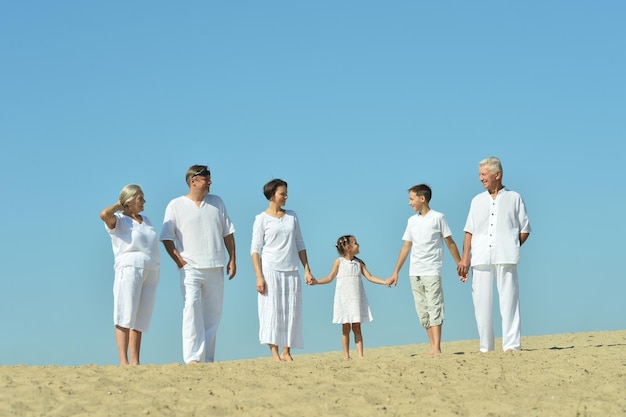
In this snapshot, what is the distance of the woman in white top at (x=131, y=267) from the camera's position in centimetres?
1141

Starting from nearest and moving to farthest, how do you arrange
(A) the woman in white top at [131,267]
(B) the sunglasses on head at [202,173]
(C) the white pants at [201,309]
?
(A) the woman in white top at [131,267] → (C) the white pants at [201,309] → (B) the sunglasses on head at [202,173]

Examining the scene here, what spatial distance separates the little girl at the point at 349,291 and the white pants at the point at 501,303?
1472 millimetres

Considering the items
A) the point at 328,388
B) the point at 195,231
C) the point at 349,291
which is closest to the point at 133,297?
the point at 195,231

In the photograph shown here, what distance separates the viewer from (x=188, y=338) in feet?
38.9

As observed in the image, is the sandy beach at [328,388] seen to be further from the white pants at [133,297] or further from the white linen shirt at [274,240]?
the white linen shirt at [274,240]

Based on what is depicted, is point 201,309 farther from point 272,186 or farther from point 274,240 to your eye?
point 272,186

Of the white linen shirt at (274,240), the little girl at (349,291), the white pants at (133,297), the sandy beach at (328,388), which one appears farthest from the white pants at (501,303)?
the white pants at (133,297)

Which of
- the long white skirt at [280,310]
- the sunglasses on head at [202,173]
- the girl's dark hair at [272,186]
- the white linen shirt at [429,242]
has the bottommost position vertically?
the long white skirt at [280,310]

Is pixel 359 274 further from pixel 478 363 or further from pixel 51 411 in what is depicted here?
pixel 51 411

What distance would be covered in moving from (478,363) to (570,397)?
1.63 m

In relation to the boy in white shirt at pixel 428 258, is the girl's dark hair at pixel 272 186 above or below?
above

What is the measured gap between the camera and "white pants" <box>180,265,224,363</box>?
1185 cm

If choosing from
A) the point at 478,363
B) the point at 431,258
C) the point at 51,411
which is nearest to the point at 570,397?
the point at 478,363

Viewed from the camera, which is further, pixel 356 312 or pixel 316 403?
pixel 356 312
